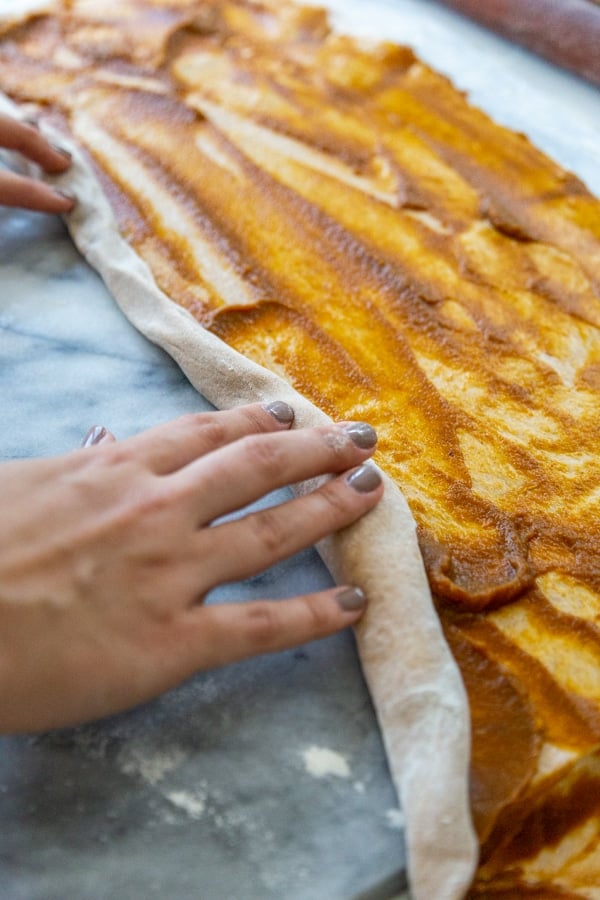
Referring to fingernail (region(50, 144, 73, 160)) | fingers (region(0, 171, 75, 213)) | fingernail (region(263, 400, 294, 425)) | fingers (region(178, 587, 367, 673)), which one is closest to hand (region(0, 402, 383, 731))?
fingers (region(178, 587, 367, 673))

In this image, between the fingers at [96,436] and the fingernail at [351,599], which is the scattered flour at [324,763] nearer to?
the fingernail at [351,599]

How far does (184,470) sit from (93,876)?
41 centimetres

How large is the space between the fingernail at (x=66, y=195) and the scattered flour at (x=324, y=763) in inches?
44.4

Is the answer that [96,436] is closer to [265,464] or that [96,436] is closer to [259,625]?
[265,464]

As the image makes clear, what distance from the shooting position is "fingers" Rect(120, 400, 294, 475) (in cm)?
93

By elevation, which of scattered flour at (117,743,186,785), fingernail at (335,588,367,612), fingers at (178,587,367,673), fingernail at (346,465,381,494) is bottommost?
scattered flour at (117,743,186,785)

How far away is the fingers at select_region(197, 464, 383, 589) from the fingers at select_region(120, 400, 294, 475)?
103 mm

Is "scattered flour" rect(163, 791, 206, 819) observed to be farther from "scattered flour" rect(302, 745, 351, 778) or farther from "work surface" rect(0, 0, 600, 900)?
"scattered flour" rect(302, 745, 351, 778)

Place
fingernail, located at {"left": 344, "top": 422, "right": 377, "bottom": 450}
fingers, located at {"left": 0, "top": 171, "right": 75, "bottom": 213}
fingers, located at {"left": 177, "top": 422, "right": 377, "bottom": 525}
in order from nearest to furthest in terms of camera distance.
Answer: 1. fingers, located at {"left": 177, "top": 422, "right": 377, "bottom": 525}
2. fingernail, located at {"left": 344, "top": 422, "right": 377, "bottom": 450}
3. fingers, located at {"left": 0, "top": 171, "right": 75, "bottom": 213}

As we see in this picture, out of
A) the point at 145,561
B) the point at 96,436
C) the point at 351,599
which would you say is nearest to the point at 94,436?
the point at 96,436

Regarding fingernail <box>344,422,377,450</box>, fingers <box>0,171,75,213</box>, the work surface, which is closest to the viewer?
the work surface

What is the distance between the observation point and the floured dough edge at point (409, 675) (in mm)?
800

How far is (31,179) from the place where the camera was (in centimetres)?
155

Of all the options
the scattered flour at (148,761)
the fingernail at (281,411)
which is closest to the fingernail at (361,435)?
the fingernail at (281,411)
